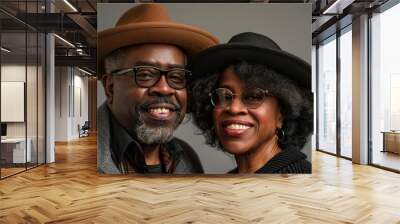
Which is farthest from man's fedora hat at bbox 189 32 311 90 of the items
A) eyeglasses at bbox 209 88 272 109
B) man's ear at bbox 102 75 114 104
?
man's ear at bbox 102 75 114 104

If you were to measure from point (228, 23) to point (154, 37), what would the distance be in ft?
4.23

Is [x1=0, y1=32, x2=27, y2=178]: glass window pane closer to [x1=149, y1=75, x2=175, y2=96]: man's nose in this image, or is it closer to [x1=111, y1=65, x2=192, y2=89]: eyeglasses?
[x1=111, y1=65, x2=192, y2=89]: eyeglasses

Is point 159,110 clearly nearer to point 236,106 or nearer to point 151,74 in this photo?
point 151,74

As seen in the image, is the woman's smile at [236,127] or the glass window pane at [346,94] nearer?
the woman's smile at [236,127]

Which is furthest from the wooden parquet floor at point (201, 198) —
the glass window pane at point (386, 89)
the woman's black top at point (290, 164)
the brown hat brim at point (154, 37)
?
the brown hat brim at point (154, 37)

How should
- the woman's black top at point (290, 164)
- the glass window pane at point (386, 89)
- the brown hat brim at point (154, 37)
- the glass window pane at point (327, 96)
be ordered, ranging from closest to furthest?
the brown hat brim at point (154, 37) → the woman's black top at point (290, 164) → the glass window pane at point (386, 89) → the glass window pane at point (327, 96)

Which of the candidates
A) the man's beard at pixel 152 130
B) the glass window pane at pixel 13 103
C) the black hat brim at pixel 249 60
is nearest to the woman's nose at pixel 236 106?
the black hat brim at pixel 249 60

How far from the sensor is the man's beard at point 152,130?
6453 mm

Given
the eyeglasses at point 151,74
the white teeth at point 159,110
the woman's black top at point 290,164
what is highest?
the eyeglasses at point 151,74

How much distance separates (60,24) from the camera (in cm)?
864

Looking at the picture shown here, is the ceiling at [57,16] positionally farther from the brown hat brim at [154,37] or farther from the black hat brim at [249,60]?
the black hat brim at [249,60]

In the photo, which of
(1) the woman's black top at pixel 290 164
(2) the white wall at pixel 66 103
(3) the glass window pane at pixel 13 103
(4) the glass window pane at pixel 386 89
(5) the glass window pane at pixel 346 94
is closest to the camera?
(1) the woman's black top at pixel 290 164

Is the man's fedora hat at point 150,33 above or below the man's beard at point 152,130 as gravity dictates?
above

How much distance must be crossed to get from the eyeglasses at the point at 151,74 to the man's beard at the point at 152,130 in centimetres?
34
